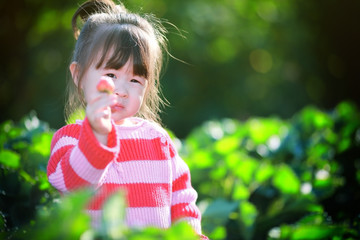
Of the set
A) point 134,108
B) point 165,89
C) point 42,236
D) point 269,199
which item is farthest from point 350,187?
point 165,89

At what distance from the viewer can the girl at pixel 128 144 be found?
1.71 metres

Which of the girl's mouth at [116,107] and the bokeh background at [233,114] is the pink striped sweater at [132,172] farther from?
the bokeh background at [233,114]

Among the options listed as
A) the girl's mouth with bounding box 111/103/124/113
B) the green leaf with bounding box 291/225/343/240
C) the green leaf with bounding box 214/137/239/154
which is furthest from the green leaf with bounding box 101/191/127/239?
the green leaf with bounding box 214/137/239/154

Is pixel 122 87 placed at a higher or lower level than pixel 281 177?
lower

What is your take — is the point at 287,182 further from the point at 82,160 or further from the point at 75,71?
the point at 82,160

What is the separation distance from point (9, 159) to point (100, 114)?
1.04m

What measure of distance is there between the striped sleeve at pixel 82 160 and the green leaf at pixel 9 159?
0.65 metres

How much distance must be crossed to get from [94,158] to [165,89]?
6.80 meters

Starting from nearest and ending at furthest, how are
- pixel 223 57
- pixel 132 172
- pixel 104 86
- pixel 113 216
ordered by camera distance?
pixel 113 216, pixel 104 86, pixel 132 172, pixel 223 57

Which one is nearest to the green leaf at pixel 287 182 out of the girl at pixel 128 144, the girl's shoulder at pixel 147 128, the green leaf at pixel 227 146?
the green leaf at pixel 227 146

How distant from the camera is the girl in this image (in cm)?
171

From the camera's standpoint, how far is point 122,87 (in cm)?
181

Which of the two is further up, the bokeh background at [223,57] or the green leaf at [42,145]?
the bokeh background at [223,57]

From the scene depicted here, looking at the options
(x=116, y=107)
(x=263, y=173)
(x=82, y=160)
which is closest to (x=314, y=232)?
(x=263, y=173)
